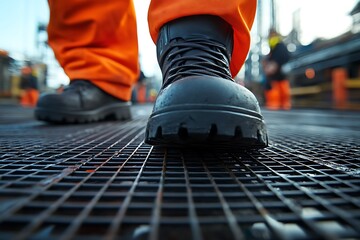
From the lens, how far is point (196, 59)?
688 millimetres

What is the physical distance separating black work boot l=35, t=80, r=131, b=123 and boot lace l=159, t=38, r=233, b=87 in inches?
29.7

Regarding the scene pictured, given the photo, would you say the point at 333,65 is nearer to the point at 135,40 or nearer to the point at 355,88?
the point at 355,88

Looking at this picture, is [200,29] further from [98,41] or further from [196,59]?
[98,41]

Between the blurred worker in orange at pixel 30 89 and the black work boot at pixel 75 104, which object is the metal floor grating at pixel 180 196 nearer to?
the black work boot at pixel 75 104

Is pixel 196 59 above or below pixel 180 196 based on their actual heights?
above

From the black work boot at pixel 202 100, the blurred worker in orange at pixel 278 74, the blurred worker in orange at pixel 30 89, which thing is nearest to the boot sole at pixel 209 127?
the black work boot at pixel 202 100

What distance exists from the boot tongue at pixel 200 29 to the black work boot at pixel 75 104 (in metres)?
0.73

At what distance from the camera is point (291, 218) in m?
0.32

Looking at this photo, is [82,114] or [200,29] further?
[82,114]

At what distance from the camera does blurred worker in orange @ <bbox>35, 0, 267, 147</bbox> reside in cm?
55

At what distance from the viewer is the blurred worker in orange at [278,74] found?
620cm

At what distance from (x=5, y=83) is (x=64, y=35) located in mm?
12752

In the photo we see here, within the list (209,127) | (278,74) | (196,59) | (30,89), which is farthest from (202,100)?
(30,89)

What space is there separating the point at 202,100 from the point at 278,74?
6.16 m
